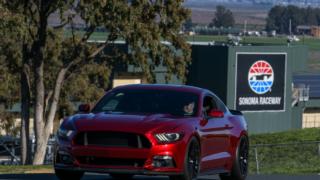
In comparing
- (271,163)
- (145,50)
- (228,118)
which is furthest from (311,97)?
(228,118)

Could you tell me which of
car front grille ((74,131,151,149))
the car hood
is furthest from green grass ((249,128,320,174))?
car front grille ((74,131,151,149))

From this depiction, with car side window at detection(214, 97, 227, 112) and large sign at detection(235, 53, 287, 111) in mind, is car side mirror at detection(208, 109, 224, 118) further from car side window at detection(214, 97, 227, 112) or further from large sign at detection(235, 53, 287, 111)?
large sign at detection(235, 53, 287, 111)

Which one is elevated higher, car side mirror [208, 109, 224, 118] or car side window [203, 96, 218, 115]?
car side window [203, 96, 218, 115]

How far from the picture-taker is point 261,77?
222ft

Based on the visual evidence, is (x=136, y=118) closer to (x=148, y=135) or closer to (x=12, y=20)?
(x=148, y=135)

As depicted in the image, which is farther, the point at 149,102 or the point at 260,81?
the point at 260,81

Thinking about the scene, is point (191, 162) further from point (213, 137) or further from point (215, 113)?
point (215, 113)

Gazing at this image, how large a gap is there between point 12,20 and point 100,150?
66.3 feet

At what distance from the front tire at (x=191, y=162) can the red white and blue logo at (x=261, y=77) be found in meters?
50.9

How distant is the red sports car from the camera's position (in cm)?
1494

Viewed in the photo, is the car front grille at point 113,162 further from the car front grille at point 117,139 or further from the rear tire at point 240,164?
the rear tire at point 240,164

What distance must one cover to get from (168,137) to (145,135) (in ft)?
1.19

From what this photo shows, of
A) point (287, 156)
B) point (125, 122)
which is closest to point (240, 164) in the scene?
point (125, 122)

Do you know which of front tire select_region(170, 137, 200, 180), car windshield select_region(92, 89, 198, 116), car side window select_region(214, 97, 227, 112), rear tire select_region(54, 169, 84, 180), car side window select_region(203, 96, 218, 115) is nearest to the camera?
front tire select_region(170, 137, 200, 180)
